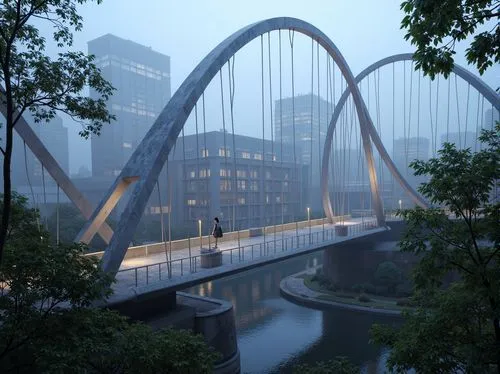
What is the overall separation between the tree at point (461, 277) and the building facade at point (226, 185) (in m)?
50.2

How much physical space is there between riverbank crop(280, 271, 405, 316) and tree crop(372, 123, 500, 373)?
21.5 meters

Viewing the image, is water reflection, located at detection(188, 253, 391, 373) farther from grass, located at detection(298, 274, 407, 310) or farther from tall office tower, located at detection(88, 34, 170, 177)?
tall office tower, located at detection(88, 34, 170, 177)

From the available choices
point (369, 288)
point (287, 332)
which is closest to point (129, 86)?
point (369, 288)

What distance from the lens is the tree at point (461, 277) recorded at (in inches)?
310

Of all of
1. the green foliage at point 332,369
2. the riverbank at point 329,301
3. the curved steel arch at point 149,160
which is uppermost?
the curved steel arch at point 149,160

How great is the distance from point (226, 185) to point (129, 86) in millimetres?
74787

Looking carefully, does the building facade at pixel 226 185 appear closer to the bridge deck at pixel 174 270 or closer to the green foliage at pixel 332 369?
the bridge deck at pixel 174 270

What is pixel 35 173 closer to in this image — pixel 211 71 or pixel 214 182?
pixel 214 182

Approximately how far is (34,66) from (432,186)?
9.00m

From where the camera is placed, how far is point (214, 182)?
219ft

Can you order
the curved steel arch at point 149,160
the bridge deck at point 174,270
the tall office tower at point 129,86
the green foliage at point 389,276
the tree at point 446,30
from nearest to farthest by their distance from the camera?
1. the tree at point 446,30
2. the bridge deck at point 174,270
3. the curved steel arch at point 149,160
4. the green foliage at point 389,276
5. the tall office tower at point 129,86

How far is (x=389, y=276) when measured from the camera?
34.9 m

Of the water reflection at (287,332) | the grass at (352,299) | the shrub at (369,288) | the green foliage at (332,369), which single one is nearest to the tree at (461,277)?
the green foliage at (332,369)

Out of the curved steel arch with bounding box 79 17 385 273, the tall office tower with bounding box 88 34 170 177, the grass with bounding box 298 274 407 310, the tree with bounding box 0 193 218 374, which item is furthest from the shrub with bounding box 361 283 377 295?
the tall office tower with bounding box 88 34 170 177
